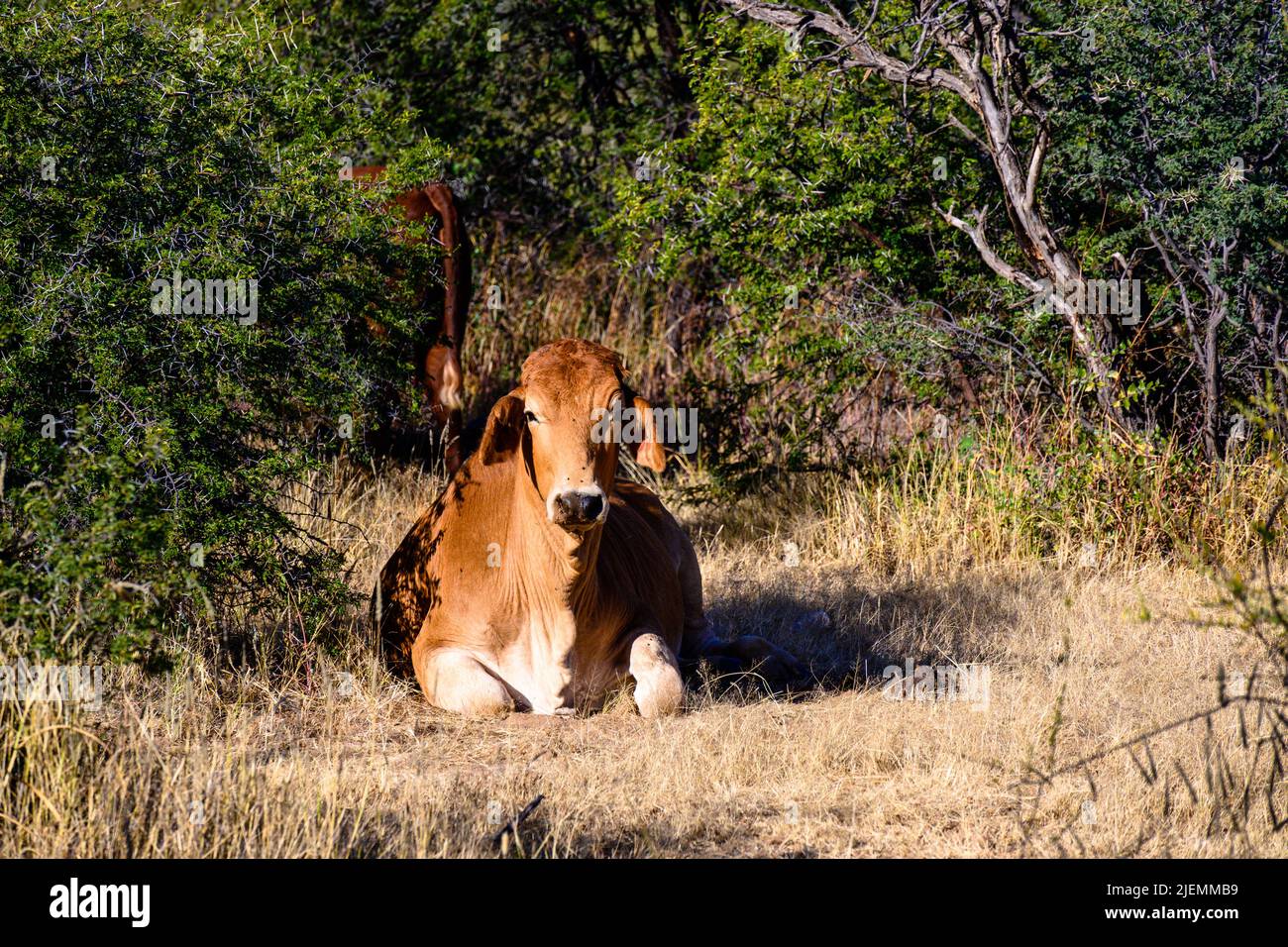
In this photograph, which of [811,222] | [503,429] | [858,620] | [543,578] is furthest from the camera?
[811,222]

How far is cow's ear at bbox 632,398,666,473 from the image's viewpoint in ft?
20.1

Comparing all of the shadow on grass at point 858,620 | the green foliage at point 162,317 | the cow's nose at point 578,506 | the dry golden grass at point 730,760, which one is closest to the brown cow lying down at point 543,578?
the cow's nose at point 578,506

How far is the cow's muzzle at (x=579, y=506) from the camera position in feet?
18.8

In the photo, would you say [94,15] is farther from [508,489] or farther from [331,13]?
[331,13]

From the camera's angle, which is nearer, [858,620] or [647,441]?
[647,441]

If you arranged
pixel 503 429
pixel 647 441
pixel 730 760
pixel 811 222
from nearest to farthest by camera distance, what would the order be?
pixel 730 760 < pixel 647 441 < pixel 503 429 < pixel 811 222

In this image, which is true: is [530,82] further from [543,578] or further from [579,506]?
[579,506]

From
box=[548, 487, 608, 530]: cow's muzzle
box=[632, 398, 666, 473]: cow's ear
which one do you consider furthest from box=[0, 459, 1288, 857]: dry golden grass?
box=[632, 398, 666, 473]: cow's ear

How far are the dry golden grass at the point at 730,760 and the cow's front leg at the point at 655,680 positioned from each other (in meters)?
0.10

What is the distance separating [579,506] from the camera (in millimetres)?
5723

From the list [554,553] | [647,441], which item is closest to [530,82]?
[647,441]

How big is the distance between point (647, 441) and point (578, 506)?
0.60 m

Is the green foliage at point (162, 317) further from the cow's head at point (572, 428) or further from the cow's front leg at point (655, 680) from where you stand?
the cow's front leg at point (655, 680)
